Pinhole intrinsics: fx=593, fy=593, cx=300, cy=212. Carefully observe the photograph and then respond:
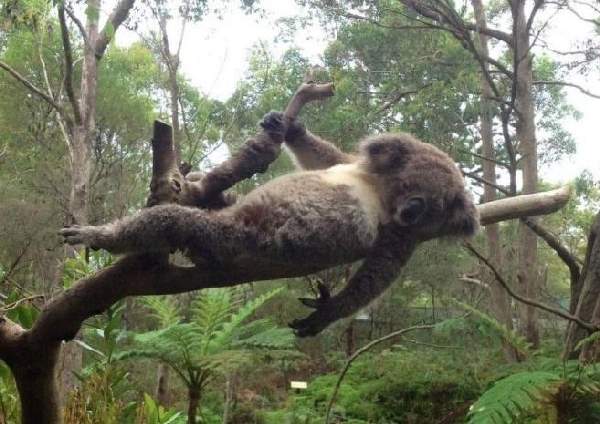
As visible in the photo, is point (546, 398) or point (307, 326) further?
point (546, 398)

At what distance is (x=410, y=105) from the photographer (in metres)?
8.16

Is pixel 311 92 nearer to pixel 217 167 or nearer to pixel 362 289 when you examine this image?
pixel 217 167

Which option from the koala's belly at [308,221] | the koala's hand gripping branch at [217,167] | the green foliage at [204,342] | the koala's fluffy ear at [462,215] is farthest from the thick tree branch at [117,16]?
the koala's fluffy ear at [462,215]

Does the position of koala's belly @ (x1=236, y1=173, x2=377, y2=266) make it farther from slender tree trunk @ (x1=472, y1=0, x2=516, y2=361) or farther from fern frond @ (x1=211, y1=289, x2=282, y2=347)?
slender tree trunk @ (x1=472, y1=0, x2=516, y2=361)

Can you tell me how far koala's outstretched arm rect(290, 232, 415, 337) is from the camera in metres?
2.29

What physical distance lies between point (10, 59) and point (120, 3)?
166 inches

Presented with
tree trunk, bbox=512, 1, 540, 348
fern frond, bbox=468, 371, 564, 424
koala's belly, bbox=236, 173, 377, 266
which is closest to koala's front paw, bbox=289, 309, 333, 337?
koala's belly, bbox=236, 173, 377, 266

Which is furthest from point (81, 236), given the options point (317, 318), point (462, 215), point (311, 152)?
point (462, 215)

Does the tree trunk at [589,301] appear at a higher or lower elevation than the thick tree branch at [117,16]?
lower

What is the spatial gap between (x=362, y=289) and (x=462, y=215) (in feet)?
1.91

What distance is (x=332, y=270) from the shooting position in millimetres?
8703

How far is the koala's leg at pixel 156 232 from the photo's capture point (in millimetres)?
1975

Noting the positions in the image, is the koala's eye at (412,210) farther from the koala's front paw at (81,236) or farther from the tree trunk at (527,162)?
the tree trunk at (527,162)

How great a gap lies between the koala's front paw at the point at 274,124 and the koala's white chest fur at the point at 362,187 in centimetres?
25
